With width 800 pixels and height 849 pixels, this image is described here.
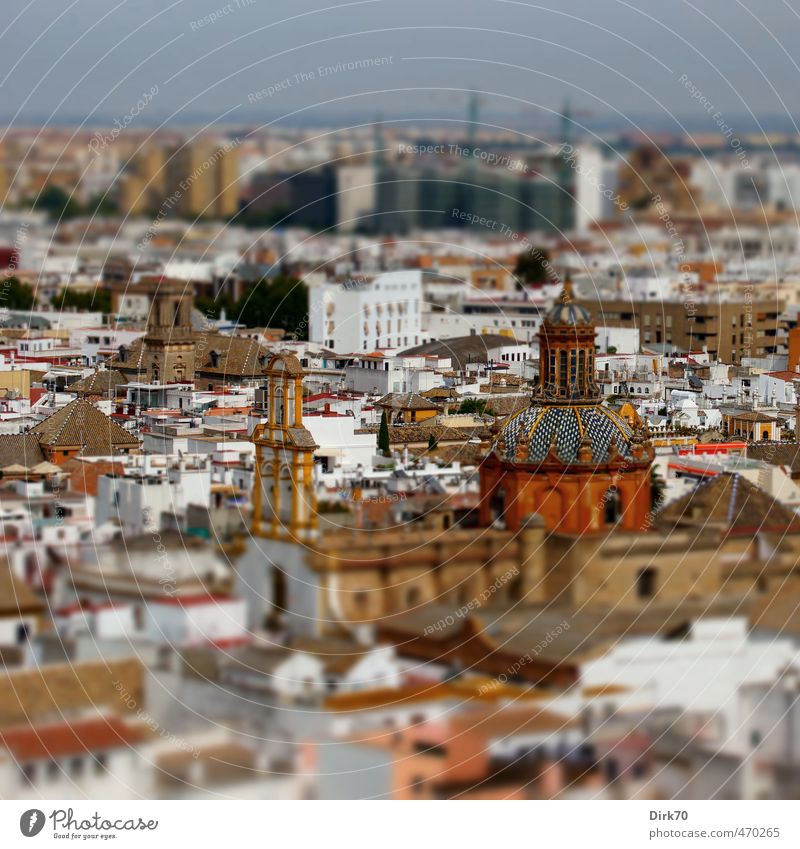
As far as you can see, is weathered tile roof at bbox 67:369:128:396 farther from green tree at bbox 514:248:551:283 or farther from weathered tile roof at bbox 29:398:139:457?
green tree at bbox 514:248:551:283

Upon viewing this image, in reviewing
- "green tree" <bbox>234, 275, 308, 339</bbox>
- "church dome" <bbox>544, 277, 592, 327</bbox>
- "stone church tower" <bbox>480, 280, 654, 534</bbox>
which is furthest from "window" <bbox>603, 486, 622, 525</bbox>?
"green tree" <bbox>234, 275, 308, 339</bbox>

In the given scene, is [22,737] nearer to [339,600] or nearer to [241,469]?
[339,600]

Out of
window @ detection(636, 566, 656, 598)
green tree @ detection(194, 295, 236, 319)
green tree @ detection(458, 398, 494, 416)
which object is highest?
green tree @ detection(194, 295, 236, 319)

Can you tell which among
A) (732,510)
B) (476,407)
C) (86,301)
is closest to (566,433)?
(732,510)

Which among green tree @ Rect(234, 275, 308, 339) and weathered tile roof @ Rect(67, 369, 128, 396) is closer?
weathered tile roof @ Rect(67, 369, 128, 396)

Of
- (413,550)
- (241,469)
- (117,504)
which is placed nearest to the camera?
(413,550)

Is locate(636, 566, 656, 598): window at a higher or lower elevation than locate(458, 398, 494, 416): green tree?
lower

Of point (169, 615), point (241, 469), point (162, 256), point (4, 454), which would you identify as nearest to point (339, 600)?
point (169, 615)
